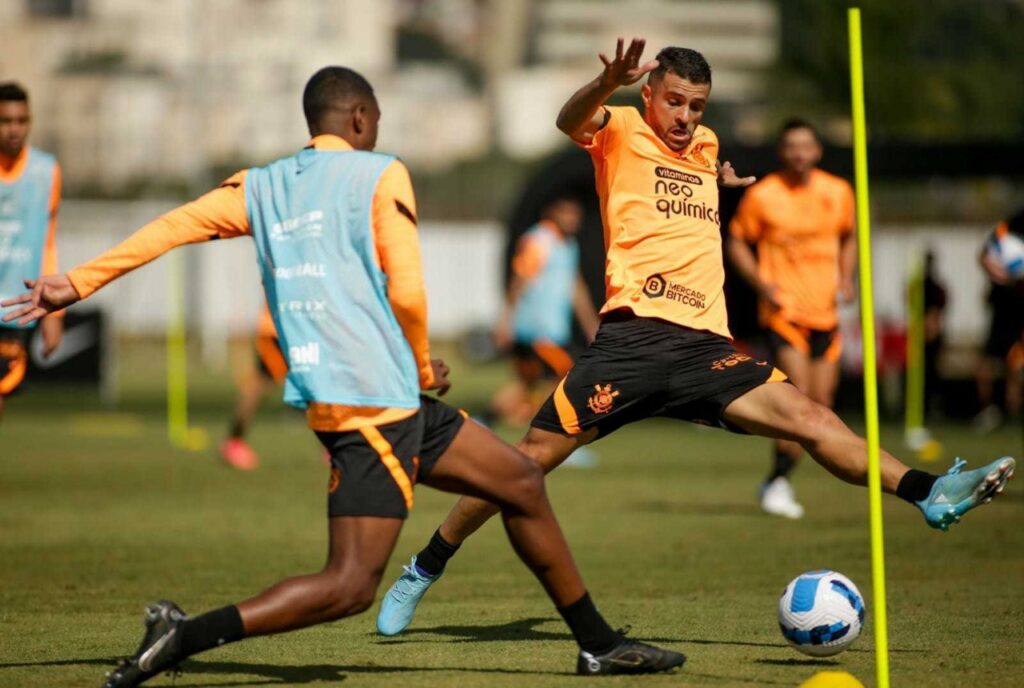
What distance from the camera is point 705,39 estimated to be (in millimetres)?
93875

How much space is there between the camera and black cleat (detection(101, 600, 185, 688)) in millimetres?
5770

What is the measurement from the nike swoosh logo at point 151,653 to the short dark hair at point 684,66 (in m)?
3.34

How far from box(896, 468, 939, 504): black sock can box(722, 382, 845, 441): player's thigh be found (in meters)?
0.43

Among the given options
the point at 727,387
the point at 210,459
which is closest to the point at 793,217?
the point at 727,387

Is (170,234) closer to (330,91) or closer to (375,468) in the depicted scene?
(330,91)

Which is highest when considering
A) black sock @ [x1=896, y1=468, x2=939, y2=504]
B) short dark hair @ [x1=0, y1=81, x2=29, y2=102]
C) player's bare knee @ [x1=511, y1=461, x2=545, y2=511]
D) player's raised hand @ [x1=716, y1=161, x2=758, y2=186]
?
short dark hair @ [x1=0, y1=81, x2=29, y2=102]

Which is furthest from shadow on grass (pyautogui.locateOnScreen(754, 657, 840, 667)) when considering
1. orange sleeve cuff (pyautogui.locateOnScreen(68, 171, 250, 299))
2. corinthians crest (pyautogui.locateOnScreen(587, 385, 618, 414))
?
orange sleeve cuff (pyautogui.locateOnScreen(68, 171, 250, 299))

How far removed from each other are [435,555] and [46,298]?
227cm

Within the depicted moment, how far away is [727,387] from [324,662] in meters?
2.11

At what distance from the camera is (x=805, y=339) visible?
1211 cm

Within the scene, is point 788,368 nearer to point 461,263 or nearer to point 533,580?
point 533,580

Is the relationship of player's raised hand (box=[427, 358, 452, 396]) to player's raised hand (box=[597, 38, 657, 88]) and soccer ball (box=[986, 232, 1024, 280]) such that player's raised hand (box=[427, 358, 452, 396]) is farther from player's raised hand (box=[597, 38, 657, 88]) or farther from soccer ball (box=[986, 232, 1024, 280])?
soccer ball (box=[986, 232, 1024, 280])

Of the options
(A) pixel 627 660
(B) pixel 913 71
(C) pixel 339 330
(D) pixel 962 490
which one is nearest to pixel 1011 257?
(D) pixel 962 490

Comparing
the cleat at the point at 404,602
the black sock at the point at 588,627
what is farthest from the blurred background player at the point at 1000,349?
the black sock at the point at 588,627
